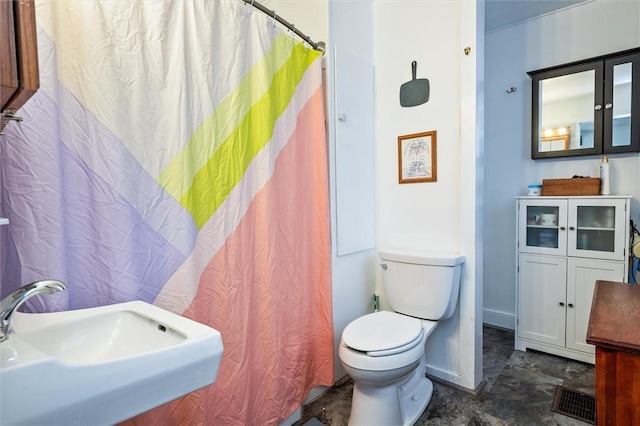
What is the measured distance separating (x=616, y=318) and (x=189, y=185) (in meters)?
1.45

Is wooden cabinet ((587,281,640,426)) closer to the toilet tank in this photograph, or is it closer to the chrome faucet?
the toilet tank

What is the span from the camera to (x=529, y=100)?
2.50m

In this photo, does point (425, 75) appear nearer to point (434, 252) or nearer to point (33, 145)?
point (434, 252)

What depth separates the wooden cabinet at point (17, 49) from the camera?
0.49 meters

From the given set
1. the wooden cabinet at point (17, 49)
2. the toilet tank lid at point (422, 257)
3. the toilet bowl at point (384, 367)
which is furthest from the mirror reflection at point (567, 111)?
the wooden cabinet at point (17, 49)

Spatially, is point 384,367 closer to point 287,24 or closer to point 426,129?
point 426,129

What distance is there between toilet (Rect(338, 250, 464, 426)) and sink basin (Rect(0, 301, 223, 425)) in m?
0.85

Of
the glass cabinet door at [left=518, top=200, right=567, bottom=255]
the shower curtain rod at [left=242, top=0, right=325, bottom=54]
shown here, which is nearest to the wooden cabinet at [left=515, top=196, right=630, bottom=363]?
the glass cabinet door at [left=518, top=200, right=567, bottom=255]

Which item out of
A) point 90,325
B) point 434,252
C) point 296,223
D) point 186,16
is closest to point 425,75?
point 434,252

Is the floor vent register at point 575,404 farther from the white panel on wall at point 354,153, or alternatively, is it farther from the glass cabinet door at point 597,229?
the white panel on wall at point 354,153

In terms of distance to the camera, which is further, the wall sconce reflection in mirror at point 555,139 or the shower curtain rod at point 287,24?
the wall sconce reflection in mirror at point 555,139

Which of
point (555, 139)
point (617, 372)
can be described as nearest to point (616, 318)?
point (617, 372)

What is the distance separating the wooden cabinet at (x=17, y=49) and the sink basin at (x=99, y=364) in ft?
1.47

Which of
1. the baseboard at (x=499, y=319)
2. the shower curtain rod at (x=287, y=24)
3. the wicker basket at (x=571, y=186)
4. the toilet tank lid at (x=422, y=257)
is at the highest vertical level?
the shower curtain rod at (x=287, y=24)
